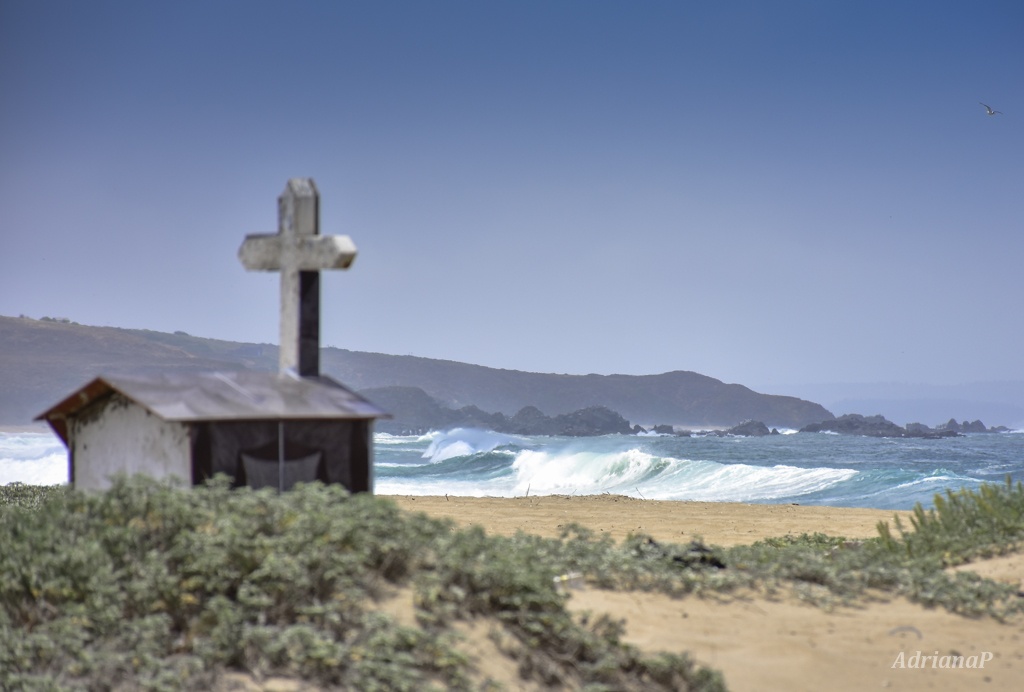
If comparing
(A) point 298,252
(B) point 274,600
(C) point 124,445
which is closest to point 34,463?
(C) point 124,445

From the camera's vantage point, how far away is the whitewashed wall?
7980 mm

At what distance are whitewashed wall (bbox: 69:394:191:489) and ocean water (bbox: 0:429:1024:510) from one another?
64.4 ft

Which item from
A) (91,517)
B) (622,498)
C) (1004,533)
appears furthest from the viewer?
(622,498)

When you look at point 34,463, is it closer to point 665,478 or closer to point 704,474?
point 665,478

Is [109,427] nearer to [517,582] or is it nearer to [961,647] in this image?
[517,582]

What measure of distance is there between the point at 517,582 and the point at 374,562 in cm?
101

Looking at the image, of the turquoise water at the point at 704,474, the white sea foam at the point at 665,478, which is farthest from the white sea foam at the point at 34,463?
the white sea foam at the point at 665,478

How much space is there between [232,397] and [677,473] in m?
27.3

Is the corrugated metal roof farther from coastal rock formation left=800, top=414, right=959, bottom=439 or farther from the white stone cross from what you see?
coastal rock formation left=800, top=414, right=959, bottom=439

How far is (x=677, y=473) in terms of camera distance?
112 ft

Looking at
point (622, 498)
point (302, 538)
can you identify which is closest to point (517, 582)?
point (302, 538)

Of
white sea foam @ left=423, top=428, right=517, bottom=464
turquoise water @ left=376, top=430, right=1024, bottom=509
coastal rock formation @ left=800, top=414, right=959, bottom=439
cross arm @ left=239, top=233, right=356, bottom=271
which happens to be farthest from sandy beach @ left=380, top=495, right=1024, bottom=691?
coastal rock formation @ left=800, top=414, right=959, bottom=439

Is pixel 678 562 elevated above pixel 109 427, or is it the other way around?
pixel 109 427

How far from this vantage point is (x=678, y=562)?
32.1 ft
